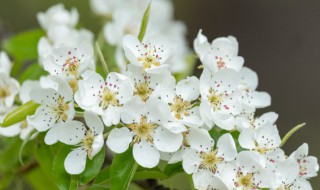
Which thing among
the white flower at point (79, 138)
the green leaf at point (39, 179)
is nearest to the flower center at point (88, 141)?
the white flower at point (79, 138)

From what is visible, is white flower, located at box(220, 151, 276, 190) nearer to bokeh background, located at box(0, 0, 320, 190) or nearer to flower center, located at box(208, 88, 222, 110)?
flower center, located at box(208, 88, 222, 110)

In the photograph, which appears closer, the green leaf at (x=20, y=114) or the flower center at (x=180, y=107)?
the flower center at (x=180, y=107)

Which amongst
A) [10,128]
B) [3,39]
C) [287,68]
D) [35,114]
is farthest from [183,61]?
[287,68]

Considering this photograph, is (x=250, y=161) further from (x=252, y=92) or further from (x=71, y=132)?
(x=71, y=132)

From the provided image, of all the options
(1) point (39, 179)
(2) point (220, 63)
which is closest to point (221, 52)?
(2) point (220, 63)

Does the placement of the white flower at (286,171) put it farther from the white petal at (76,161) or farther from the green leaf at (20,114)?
the green leaf at (20,114)

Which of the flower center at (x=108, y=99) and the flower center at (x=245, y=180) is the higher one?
the flower center at (x=108, y=99)

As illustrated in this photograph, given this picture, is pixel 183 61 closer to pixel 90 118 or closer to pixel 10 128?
pixel 10 128

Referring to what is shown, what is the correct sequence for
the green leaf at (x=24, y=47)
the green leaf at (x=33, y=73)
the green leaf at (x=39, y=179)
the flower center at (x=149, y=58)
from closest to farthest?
the flower center at (x=149, y=58) < the green leaf at (x=33, y=73) < the green leaf at (x=39, y=179) < the green leaf at (x=24, y=47)
